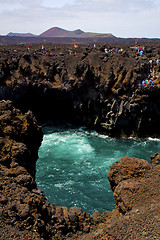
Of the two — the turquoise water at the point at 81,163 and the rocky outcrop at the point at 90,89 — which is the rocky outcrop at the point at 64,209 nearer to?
the turquoise water at the point at 81,163

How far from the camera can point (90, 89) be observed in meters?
36.0

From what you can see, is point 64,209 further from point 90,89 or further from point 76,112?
point 76,112

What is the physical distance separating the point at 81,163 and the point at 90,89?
46.9 ft

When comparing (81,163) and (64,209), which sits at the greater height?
(64,209)

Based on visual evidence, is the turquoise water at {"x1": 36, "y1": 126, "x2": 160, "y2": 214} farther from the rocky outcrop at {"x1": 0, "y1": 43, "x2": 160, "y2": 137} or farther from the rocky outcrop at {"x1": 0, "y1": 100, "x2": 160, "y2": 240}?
the rocky outcrop at {"x1": 0, "y1": 100, "x2": 160, "y2": 240}

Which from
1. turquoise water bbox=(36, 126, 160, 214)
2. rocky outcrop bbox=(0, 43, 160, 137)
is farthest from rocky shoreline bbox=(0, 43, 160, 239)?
turquoise water bbox=(36, 126, 160, 214)

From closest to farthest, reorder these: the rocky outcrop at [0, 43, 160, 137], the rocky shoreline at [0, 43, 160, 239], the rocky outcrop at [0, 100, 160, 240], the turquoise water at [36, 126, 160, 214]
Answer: the rocky outcrop at [0, 100, 160, 240] < the rocky shoreline at [0, 43, 160, 239] < the turquoise water at [36, 126, 160, 214] < the rocky outcrop at [0, 43, 160, 137]

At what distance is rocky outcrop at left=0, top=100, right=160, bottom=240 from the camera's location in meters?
8.42

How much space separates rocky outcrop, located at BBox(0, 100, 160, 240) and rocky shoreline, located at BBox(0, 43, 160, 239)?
0.16 ft

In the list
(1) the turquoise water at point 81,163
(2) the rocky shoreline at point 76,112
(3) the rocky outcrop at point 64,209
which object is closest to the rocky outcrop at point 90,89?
(2) the rocky shoreline at point 76,112

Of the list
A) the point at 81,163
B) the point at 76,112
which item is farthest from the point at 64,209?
the point at 76,112

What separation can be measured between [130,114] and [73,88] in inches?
435

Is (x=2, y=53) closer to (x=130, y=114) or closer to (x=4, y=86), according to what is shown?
(x=4, y=86)

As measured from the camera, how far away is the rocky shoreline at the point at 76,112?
10.0 m
